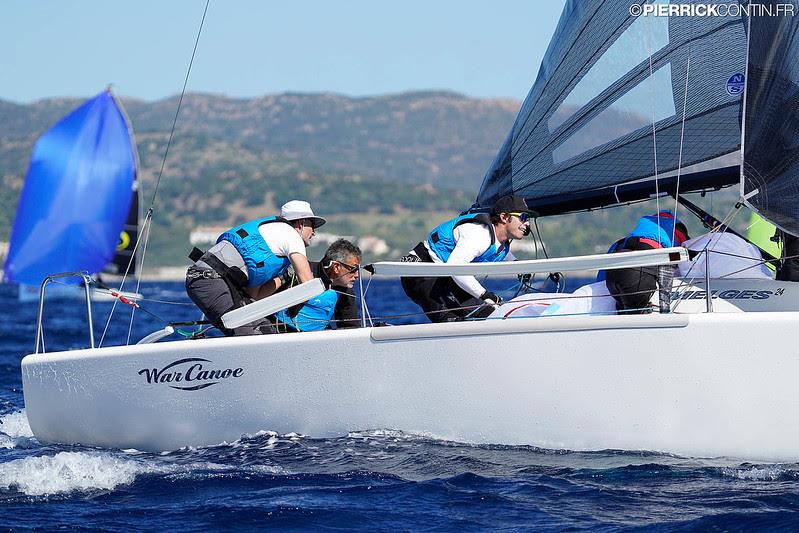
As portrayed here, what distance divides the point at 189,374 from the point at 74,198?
1525 centimetres

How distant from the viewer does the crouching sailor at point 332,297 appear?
5074mm

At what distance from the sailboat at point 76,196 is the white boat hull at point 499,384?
1475 centimetres

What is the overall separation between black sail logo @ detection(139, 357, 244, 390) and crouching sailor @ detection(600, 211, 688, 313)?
1.62m

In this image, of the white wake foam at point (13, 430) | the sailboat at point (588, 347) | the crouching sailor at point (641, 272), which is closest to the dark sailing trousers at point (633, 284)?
the crouching sailor at point (641, 272)

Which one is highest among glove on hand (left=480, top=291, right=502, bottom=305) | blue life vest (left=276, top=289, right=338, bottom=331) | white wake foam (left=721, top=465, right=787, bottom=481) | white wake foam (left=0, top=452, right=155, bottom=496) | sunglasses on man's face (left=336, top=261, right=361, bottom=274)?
sunglasses on man's face (left=336, top=261, right=361, bottom=274)

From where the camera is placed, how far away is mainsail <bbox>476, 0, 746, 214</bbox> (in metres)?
5.09

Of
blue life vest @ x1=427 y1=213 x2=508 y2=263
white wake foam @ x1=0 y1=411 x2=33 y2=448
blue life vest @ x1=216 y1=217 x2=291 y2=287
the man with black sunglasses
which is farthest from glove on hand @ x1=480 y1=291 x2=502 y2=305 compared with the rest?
white wake foam @ x1=0 y1=411 x2=33 y2=448

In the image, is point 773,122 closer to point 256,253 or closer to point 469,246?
point 469,246

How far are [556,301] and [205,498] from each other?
5.73 ft

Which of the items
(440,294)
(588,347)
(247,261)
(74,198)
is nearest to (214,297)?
(247,261)

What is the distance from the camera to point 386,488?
13.8 ft

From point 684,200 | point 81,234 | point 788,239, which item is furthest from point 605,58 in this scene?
point 81,234

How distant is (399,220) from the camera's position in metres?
101

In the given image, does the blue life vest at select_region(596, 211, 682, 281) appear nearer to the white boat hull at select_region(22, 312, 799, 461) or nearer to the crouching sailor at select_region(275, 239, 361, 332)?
the white boat hull at select_region(22, 312, 799, 461)
